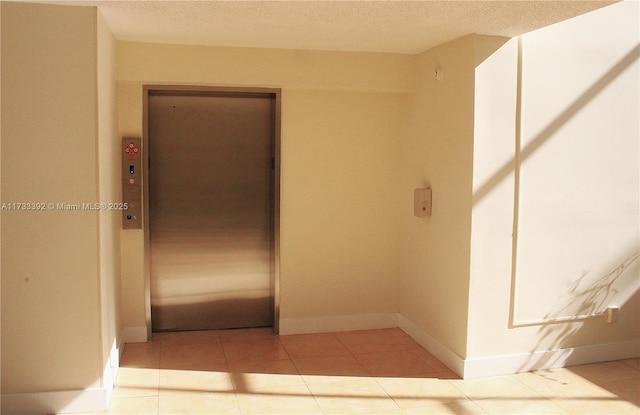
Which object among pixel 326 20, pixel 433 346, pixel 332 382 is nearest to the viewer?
pixel 326 20

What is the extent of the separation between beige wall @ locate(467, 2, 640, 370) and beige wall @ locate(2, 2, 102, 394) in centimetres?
252

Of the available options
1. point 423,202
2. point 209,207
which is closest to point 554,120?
point 423,202

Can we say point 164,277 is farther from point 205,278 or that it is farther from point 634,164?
point 634,164

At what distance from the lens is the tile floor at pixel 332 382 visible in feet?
12.4

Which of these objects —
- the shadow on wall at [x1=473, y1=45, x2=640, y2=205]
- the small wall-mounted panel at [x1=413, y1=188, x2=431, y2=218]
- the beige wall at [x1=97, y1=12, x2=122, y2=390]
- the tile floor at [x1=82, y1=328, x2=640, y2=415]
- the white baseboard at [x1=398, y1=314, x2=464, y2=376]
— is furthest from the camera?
the small wall-mounted panel at [x1=413, y1=188, x2=431, y2=218]

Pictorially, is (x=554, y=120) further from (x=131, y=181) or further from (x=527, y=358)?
(x=131, y=181)

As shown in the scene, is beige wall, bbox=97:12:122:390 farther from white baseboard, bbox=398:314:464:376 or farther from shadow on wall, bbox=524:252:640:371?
shadow on wall, bbox=524:252:640:371

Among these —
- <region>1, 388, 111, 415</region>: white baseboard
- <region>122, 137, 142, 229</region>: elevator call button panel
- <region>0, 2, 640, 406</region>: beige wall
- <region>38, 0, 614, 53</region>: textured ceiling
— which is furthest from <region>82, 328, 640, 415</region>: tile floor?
<region>38, 0, 614, 53</region>: textured ceiling

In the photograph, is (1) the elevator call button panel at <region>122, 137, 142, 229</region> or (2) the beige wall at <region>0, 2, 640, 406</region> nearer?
(2) the beige wall at <region>0, 2, 640, 406</region>

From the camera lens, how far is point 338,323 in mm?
5355

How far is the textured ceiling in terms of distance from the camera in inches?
136

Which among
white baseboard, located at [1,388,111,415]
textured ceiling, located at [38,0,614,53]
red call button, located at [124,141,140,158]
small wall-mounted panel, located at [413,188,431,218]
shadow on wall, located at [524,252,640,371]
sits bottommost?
white baseboard, located at [1,388,111,415]

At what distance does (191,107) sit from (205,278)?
4.79 ft

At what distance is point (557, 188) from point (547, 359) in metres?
1.27
